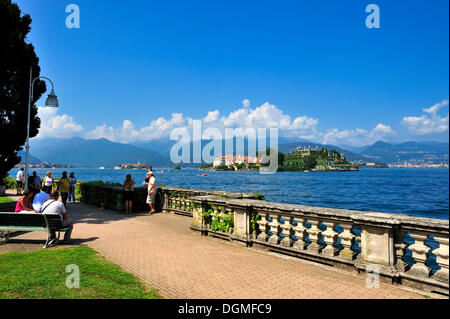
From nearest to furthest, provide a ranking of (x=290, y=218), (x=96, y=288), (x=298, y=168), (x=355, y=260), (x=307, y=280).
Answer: (x=96, y=288) < (x=307, y=280) < (x=355, y=260) < (x=290, y=218) < (x=298, y=168)

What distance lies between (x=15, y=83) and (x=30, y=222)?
461 inches

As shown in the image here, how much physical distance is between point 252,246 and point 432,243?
12.7 m

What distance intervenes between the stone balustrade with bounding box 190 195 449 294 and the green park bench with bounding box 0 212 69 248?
4.29 m

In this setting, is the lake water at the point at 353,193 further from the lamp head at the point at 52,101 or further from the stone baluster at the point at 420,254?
the stone baluster at the point at 420,254

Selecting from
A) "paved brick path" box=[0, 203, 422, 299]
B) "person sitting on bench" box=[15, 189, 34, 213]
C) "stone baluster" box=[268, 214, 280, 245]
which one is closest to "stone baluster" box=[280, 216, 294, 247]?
"stone baluster" box=[268, 214, 280, 245]

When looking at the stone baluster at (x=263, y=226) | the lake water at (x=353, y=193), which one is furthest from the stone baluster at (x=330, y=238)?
the lake water at (x=353, y=193)

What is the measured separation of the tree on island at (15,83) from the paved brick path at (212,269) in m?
9.75

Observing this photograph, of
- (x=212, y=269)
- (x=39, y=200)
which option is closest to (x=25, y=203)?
(x=39, y=200)

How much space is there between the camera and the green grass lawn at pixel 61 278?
453cm

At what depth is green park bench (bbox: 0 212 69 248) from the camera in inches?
302

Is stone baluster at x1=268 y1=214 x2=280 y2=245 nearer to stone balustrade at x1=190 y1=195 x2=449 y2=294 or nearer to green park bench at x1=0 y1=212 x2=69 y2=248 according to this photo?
stone balustrade at x1=190 y1=195 x2=449 y2=294

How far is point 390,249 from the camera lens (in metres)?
5.07
